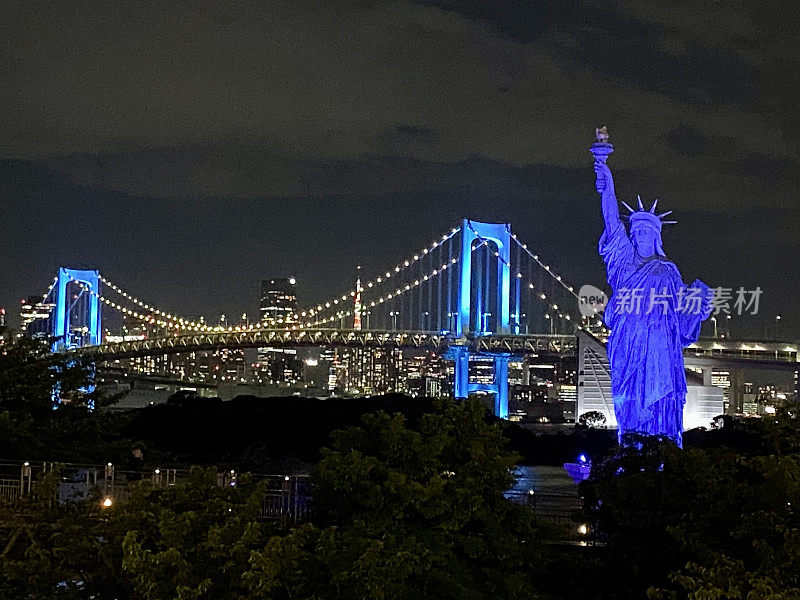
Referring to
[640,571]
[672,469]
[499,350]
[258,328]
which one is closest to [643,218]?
[672,469]

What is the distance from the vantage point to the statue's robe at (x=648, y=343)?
23.5 meters

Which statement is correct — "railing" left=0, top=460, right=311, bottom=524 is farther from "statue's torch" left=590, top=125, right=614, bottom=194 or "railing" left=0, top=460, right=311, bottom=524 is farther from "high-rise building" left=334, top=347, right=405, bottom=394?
"high-rise building" left=334, top=347, right=405, bottom=394

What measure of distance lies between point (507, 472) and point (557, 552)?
1.70 metres

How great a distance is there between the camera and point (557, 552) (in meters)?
13.0

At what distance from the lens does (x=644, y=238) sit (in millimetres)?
23922

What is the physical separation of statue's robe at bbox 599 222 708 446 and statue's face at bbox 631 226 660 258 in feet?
0.45

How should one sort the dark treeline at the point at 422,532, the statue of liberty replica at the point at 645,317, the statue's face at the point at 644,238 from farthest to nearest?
the statue's face at the point at 644,238 < the statue of liberty replica at the point at 645,317 < the dark treeline at the point at 422,532

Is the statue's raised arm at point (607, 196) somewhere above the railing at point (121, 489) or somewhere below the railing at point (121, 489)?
above

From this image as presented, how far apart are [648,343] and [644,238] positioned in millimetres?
2102

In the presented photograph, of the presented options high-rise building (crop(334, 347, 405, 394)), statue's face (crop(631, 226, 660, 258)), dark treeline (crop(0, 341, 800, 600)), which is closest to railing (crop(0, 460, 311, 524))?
dark treeline (crop(0, 341, 800, 600))

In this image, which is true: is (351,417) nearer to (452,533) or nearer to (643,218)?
(643,218)
